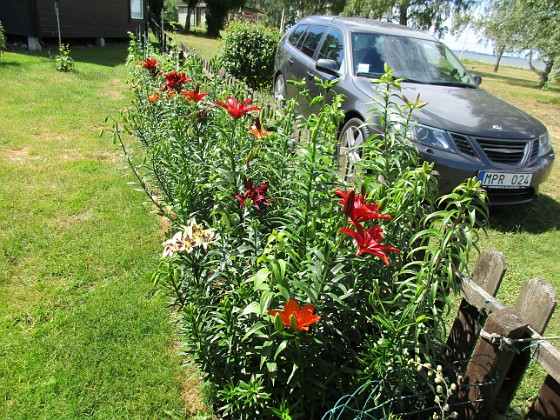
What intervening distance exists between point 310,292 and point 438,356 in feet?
2.82

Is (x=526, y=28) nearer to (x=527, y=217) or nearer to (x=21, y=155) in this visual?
(x=527, y=217)

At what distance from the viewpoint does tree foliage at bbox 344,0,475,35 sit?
3097cm

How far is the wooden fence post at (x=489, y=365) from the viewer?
64.1 inches

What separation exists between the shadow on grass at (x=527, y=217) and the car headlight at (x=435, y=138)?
1.04 meters

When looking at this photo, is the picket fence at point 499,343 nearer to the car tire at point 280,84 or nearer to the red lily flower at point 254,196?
the red lily flower at point 254,196

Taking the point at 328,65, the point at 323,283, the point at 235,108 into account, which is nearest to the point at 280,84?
the point at 328,65

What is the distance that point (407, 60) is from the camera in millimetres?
5297

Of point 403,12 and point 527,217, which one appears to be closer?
point 527,217

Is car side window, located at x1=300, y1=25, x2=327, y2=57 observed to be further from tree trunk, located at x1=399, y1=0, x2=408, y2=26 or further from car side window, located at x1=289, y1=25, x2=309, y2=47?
tree trunk, located at x1=399, y1=0, x2=408, y2=26

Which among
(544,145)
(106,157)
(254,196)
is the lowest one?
(106,157)

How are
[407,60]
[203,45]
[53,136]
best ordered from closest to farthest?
[407,60]
[53,136]
[203,45]

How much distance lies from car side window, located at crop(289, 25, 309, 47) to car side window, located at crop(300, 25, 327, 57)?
0.92 ft

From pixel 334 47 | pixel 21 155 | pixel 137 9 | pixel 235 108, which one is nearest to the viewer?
pixel 235 108

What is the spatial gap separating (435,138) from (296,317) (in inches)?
128
